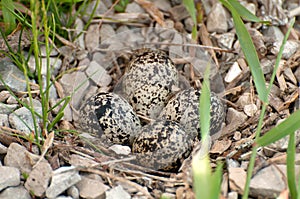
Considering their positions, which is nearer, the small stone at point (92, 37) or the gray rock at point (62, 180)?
the gray rock at point (62, 180)

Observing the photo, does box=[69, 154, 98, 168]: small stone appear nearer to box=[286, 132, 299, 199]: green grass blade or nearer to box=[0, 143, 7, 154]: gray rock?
box=[0, 143, 7, 154]: gray rock

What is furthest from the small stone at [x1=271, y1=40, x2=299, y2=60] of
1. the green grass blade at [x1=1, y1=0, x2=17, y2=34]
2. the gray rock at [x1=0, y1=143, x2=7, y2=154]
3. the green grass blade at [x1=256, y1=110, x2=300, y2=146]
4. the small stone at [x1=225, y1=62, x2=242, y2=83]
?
the gray rock at [x1=0, y1=143, x2=7, y2=154]

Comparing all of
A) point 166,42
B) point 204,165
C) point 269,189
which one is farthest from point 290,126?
point 166,42

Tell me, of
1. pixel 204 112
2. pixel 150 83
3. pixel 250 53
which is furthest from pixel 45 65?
pixel 204 112

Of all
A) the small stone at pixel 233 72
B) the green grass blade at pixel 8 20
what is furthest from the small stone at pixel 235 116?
the green grass blade at pixel 8 20

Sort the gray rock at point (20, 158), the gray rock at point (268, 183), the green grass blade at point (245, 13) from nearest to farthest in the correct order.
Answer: the gray rock at point (268, 183) < the gray rock at point (20, 158) < the green grass blade at point (245, 13)

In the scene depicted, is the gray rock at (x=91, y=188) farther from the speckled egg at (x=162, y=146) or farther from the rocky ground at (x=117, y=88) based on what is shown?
the speckled egg at (x=162, y=146)
